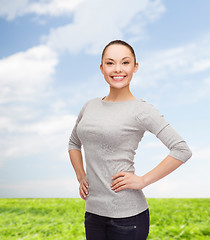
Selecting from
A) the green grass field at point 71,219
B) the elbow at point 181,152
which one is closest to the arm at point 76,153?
the elbow at point 181,152

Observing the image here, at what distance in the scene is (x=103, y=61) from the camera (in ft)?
6.73

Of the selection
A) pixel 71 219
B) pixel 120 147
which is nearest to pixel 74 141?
pixel 120 147

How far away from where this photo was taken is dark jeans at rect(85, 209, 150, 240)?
1849 millimetres

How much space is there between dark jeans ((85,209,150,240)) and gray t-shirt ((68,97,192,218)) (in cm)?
4

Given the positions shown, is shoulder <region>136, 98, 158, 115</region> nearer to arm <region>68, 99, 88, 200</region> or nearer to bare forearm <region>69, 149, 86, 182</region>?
arm <region>68, 99, 88, 200</region>

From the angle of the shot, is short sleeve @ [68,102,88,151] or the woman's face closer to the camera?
the woman's face

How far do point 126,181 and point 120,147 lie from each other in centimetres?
21

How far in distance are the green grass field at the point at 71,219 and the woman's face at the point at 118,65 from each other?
3246mm

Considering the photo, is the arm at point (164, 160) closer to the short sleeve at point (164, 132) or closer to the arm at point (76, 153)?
the short sleeve at point (164, 132)

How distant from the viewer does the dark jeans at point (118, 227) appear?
185 cm

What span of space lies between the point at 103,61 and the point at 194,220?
404 cm

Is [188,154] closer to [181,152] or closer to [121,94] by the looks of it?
[181,152]

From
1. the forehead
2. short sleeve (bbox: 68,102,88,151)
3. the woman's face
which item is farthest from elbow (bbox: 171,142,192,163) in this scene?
short sleeve (bbox: 68,102,88,151)

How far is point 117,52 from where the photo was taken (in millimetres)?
1993
